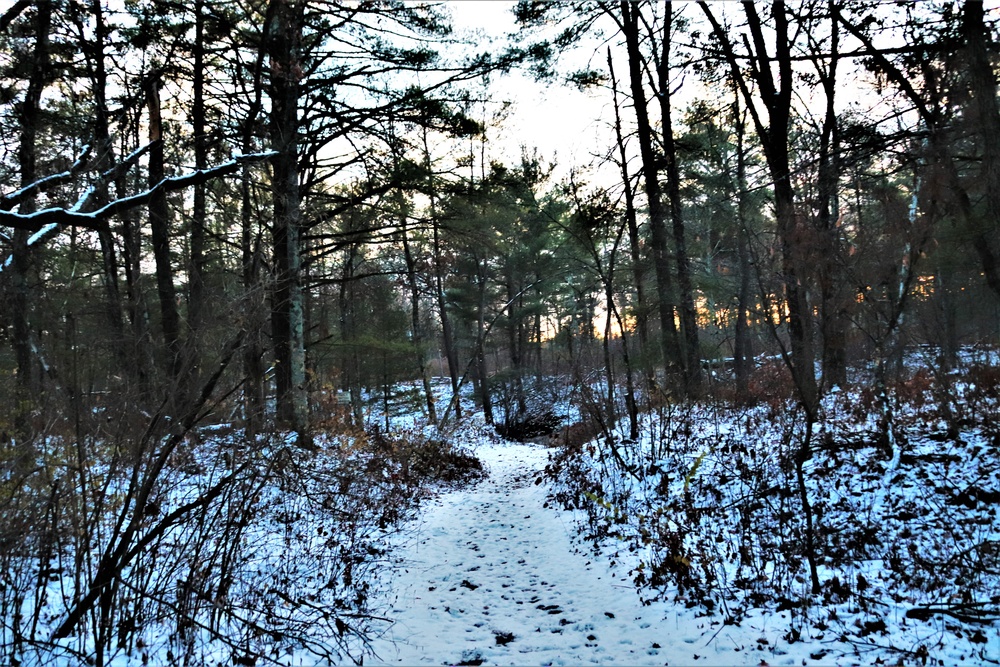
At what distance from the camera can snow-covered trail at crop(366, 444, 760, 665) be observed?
4.17 meters

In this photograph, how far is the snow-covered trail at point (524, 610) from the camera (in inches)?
164

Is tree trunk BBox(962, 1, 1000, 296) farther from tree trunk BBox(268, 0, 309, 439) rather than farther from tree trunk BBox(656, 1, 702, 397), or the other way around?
tree trunk BBox(268, 0, 309, 439)

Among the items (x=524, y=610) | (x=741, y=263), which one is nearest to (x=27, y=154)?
(x=524, y=610)

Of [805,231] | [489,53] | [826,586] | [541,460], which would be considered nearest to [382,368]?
[541,460]

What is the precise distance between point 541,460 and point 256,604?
11.1 meters

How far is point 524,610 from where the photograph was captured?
5.15 meters

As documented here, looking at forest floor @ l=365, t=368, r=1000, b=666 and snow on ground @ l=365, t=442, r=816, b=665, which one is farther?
snow on ground @ l=365, t=442, r=816, b=665

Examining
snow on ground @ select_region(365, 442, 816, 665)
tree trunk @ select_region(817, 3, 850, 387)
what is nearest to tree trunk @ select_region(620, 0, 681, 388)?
tree trunk @ select_region(817, 3, 850, 387)

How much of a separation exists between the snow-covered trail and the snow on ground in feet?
0.03

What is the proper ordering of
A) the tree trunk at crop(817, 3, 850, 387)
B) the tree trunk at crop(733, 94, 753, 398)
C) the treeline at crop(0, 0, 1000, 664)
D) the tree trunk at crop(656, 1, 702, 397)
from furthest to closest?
the tree trunk at crop(656, 1, 702, 397), the tree trunk at crop(733, 94, 753, 398), the tree trunk at crop(817, 3, 850, 387), the treeline at crop(0, 0, 1000, 664)

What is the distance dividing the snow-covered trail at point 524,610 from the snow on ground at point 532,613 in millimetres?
10

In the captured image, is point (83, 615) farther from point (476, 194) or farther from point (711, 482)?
point (476, 194)

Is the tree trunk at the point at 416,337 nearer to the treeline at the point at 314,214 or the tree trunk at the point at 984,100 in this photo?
the treeline at the point at 314,214

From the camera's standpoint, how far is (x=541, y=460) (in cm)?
1515
